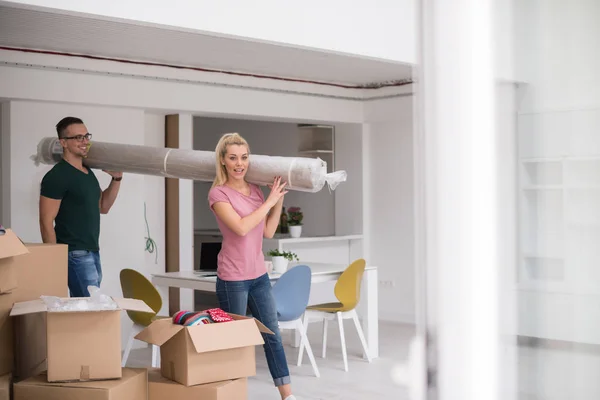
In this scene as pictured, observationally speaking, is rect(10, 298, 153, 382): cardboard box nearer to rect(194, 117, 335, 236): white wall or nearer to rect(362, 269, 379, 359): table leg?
rect(362, 269, 379, 359): table leg

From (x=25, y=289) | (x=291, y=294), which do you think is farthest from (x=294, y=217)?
(x=25, y=289)

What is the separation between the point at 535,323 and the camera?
0.95m

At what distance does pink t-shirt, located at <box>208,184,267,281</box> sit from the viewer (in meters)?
3.87

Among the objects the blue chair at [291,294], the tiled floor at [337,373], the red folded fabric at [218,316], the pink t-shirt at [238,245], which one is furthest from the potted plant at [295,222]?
the red folded fabric at [218,316]

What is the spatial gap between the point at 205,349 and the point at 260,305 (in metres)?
0.82

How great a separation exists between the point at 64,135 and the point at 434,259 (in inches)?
138

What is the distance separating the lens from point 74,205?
4121mm

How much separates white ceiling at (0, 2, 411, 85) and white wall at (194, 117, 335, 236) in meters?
1.77

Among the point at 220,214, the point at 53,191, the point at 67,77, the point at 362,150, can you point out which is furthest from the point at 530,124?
the point at 362,150

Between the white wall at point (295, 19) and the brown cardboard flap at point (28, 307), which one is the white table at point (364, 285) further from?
the brown cardboard flap at point (28, 307)

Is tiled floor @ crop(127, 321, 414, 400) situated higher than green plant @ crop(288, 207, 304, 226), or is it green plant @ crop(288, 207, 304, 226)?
green plant @ crop(288, 207, 304, 226)

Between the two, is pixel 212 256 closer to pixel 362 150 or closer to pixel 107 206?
pixel 107 206

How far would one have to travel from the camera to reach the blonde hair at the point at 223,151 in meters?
3.81

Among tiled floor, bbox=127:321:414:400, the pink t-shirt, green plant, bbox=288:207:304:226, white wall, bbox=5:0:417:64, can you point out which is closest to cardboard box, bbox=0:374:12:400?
the pink t-shirt
